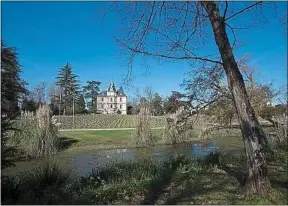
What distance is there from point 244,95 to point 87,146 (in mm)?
21662

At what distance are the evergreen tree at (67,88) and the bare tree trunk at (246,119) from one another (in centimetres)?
6064

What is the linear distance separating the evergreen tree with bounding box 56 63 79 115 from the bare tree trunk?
60.6m

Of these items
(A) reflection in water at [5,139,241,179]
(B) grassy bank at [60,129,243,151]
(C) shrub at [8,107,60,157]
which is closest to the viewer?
(A) reflection in water at [5,139,241,179]

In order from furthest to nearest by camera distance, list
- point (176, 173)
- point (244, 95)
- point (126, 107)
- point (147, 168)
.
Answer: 1. point (126, 107)
2. point (147, 168)
3. point (176, 173)
4. point (244, 95)

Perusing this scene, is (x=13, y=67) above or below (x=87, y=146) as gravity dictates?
above

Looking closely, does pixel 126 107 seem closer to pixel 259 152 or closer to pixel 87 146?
pixel 87 146

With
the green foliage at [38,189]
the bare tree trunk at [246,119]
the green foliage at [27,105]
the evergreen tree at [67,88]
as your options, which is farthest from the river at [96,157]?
the evergreen tree at [67,88]

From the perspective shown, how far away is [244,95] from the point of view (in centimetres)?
717

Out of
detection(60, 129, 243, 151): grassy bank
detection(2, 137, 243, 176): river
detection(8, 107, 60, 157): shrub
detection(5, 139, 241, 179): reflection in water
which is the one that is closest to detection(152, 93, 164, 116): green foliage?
detection(60, 129, 243, 151): grassy bank

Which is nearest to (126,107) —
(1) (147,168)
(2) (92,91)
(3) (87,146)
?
(2) (92,91)

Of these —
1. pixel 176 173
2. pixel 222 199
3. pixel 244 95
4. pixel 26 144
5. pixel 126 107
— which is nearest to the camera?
pixel 222 199

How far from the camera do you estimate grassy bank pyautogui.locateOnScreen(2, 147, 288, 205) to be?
6.47 m

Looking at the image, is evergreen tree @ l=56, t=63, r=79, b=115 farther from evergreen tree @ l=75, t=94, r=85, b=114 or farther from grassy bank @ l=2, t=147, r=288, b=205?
grassy bank @ l=2, t=147, r=288, b=205

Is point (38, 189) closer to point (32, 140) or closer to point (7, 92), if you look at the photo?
point (7, 92)
